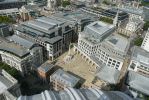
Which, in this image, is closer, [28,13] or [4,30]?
[4,30]

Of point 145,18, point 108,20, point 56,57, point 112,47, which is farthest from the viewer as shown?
point 145,18

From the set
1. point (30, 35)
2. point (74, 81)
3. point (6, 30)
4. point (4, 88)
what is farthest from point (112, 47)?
point (6, 30)

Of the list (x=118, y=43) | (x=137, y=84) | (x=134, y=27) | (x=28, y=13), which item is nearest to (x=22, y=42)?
(x=118, y=43)

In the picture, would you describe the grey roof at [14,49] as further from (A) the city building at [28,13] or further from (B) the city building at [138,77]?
(A) the city building at [28,13]

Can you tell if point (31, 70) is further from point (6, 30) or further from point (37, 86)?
point (6, 30)

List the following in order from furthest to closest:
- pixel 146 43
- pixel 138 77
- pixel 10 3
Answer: pixel 10 3 < pixel 146 43 < pixel 138 77

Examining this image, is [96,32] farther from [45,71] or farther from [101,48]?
[45,71]

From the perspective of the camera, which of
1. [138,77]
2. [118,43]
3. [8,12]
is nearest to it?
[138,77]

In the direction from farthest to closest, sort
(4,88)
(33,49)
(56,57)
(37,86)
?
1. (56,57)
2. (33,49)
3. (37,86)
4. (4,88)
